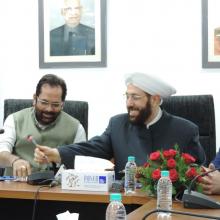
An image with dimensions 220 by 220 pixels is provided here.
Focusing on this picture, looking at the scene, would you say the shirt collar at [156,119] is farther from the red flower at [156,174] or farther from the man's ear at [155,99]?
the red flower at [156,174]

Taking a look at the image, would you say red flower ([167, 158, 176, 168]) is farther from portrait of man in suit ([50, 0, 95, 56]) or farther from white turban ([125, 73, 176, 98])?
portrait of man in suit ([50, 0, 95, 56])

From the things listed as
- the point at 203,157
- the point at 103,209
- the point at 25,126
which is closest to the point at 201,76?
the point at 203,157

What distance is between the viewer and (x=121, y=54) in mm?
3801

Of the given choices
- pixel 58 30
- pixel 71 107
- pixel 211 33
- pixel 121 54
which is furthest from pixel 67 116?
pixel 211 33

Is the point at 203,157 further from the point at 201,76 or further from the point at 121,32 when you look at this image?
the point at 121,32

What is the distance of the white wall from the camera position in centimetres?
363

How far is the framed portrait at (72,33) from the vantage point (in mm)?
3793

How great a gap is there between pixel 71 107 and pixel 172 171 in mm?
1354

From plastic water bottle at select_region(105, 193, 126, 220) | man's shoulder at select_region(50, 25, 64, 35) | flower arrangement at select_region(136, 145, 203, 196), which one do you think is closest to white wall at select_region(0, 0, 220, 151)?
man's shoulder at select_region(50, 25, 64, 35)

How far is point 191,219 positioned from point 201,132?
57.4 inches

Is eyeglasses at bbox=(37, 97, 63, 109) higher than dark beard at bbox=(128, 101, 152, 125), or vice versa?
eyeglasses at bbox=(37, 97, 63, 109)

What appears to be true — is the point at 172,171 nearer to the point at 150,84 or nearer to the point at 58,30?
the point at 150,84

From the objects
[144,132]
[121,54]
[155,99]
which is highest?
[121,54]

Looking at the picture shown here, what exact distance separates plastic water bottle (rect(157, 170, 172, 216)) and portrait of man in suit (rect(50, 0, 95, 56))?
1.94 meters
